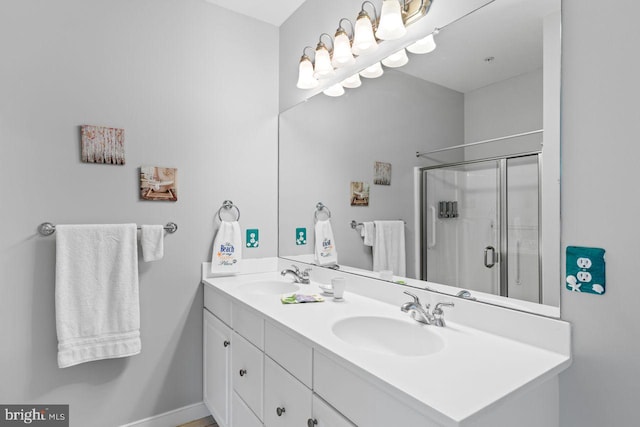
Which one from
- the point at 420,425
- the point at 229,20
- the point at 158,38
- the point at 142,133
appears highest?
the point at 229,20

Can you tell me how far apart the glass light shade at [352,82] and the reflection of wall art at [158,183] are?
1070mm

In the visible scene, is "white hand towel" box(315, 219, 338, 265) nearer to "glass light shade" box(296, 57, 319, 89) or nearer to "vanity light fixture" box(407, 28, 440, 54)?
"glass light shade" box(296, 57, 319, 89)

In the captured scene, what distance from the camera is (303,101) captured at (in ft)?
7.19

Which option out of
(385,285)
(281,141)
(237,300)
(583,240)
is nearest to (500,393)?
(583,240)

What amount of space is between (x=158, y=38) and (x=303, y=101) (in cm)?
88

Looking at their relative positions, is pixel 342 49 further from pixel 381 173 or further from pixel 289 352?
pixel 289 352

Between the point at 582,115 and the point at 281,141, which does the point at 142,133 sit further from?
the point at 582,115

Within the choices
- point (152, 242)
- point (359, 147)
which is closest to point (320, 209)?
point (359, 147)

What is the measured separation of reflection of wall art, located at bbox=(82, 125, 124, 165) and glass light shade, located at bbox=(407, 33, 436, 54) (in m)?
1.52

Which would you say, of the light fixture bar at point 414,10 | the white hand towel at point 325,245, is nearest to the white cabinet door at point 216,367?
the white hand towel at point 325,245

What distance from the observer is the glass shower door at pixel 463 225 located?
4.06 feet

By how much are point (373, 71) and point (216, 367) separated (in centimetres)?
175

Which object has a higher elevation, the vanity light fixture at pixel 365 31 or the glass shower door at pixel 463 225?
the vanity light fixture at pixel 365 31

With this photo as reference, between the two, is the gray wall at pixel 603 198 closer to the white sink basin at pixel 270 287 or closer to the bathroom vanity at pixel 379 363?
the bathroom vanity at pixel 379 363
